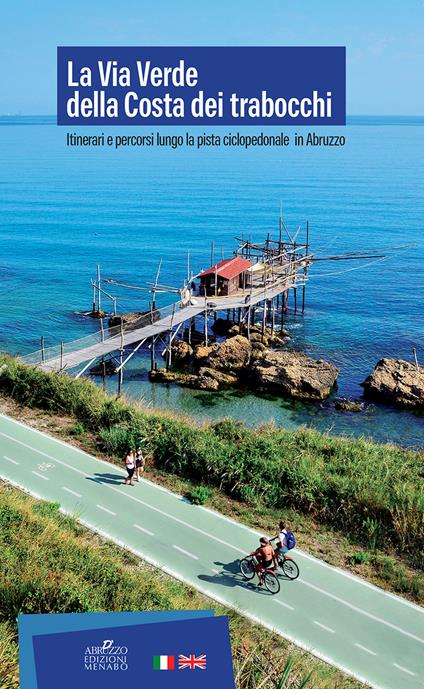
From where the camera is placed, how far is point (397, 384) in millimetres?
37312

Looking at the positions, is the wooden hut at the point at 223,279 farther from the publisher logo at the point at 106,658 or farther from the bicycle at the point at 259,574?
the publisher logo at the point at 106,658

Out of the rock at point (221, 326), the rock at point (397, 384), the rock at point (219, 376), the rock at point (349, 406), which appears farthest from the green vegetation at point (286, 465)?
the rock at point (221, 326)

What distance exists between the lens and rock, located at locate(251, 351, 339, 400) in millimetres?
37812

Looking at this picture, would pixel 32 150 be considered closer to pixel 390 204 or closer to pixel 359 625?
pixel 390 204

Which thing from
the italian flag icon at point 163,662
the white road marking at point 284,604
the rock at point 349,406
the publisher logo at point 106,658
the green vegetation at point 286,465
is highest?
the publisher logo at point 106,658

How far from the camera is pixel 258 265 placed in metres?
51.7

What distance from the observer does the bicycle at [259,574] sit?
654 inches

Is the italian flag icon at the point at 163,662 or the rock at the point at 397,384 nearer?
the italian flag icon at the point at 163,662

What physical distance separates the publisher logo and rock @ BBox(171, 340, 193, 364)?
1466 inches

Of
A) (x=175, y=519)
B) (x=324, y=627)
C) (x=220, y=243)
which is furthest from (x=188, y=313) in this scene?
(x=220, y=243)

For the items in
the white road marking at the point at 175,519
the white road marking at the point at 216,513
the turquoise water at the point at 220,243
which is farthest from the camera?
the turquoise water at the point at 220,243

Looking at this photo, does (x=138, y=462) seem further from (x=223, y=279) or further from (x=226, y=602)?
(x=223, y=279)

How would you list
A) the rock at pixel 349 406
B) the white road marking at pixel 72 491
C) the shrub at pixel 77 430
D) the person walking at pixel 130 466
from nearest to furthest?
the white road marking at pixel 72 491, the person walking at pixel 130 466, the shrub at pixel 77 430, the rock at pixel 349 406

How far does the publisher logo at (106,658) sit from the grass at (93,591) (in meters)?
4.62
